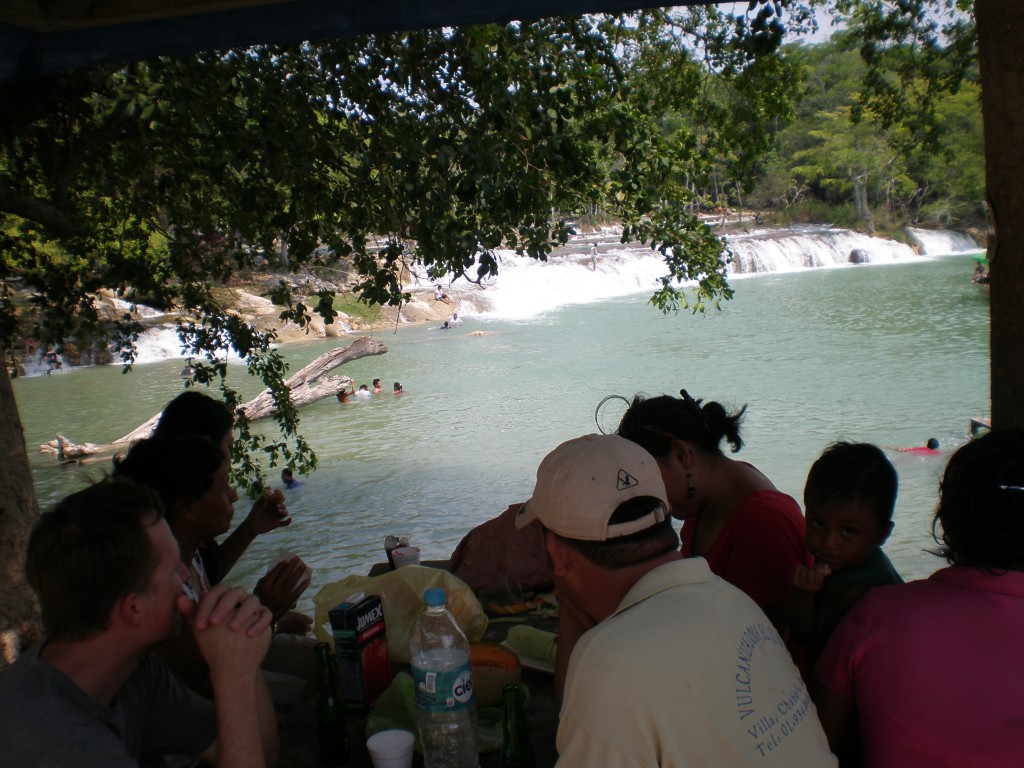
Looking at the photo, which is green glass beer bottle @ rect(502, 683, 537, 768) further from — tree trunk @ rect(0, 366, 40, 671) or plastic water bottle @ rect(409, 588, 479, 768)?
tree trunk @ rect(0, 366, 40, 671)

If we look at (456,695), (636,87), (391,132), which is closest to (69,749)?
(456,695)

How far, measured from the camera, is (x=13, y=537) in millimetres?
3844

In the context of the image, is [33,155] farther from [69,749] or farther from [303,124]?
[69,749]

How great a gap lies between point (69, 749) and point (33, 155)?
467 centimetres

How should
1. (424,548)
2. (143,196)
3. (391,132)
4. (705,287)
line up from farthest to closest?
1. (424,548)
2. (705,287)
3. (143,196)
4. (391,132)

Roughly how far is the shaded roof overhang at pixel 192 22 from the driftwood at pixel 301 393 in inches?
390

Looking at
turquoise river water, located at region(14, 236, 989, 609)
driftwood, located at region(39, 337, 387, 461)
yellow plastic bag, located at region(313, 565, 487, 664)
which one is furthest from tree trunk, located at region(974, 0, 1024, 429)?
driftwood, located at region(39, 337, 387, 461)

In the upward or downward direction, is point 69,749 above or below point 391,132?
below

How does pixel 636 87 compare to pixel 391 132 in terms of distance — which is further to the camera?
pixel 636 87

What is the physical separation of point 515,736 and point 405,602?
78cm

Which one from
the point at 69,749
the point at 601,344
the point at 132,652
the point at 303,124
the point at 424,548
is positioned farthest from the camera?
the point at 601,344

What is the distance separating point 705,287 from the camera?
607 cm

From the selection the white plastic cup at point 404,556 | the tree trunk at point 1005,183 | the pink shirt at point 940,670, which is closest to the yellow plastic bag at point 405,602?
the white plastic cup at point 404,556

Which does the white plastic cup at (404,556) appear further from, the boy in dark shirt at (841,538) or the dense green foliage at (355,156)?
the dense green foliage at (355,156)
